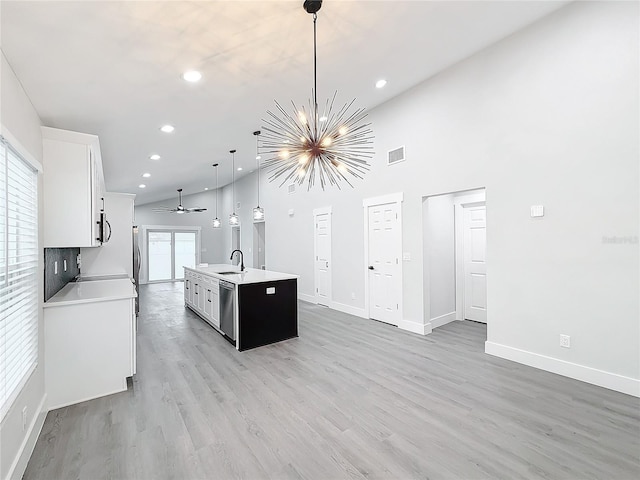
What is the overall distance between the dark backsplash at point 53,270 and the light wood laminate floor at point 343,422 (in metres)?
1.13

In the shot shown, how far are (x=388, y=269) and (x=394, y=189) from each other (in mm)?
1329

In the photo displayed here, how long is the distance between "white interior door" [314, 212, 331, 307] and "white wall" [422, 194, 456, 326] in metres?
2.22

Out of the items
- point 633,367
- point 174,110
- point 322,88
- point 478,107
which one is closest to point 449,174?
point 478,107

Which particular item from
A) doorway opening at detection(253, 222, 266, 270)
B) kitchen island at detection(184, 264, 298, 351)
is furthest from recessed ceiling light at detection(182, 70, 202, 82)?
doorway opening at detection(253, 222, 266, 270)

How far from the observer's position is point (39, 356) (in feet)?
8.19

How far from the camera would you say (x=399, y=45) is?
11.1 ft

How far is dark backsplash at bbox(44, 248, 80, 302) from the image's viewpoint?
2.89m

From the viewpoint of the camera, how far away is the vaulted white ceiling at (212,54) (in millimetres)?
1967

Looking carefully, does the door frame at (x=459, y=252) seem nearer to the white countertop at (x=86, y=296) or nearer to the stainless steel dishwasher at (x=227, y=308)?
the stainless steel dishwasher at (x=227, y=308)

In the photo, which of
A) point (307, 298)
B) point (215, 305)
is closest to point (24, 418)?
point (215, 305)

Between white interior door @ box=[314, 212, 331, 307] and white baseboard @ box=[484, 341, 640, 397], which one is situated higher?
white interior door @ box=[314, 212, 331, 307]

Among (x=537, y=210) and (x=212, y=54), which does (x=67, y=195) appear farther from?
(x=537, y=210)

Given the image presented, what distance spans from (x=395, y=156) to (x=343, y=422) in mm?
3995

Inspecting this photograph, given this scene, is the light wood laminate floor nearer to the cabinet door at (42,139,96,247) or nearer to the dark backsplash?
the dark backsplash
